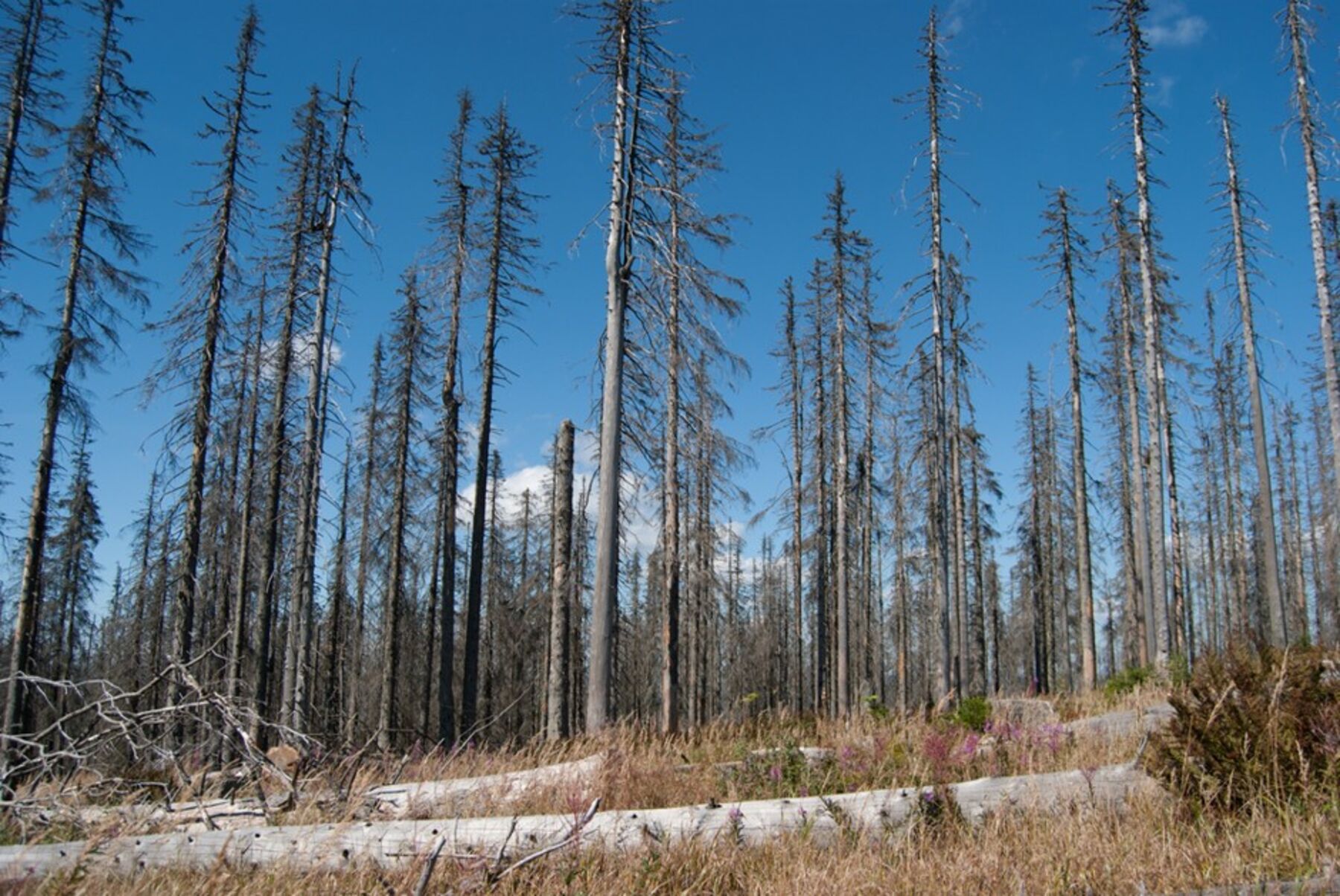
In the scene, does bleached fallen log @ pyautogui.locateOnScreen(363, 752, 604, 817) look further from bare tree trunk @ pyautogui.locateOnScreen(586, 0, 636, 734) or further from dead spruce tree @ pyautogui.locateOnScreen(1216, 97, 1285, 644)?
dead spruce tree @ pyautogui.locateOnScreen(1216, 97, 1285, 644)

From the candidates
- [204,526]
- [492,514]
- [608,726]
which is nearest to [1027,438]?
[492,514]

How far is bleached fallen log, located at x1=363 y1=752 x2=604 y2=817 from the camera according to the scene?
571 cm

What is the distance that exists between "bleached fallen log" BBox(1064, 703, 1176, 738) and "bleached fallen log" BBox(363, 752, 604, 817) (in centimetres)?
510

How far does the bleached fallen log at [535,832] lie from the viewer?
14.1ft

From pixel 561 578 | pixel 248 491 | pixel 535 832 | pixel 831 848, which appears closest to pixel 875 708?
pixel 561 578

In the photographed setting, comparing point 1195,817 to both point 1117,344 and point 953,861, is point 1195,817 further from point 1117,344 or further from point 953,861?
point 1117,344

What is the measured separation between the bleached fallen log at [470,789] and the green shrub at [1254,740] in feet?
13.8

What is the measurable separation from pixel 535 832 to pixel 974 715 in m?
6.71

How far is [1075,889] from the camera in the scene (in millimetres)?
3703

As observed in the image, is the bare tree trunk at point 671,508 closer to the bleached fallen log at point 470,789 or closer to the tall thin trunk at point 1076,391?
the bleached fallen log at point 470,789

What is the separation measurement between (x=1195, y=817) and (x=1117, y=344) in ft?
80.0

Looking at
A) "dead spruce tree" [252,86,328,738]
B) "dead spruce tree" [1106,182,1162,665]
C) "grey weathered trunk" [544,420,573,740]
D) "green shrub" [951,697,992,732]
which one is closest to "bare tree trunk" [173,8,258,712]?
"dead spruce tree" [252,86,328,738]

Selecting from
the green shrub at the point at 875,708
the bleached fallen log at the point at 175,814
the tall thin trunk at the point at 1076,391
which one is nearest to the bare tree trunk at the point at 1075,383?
the tall thin trunk at the point at 1076,391

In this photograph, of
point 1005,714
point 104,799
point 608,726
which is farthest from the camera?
point 1005,714
